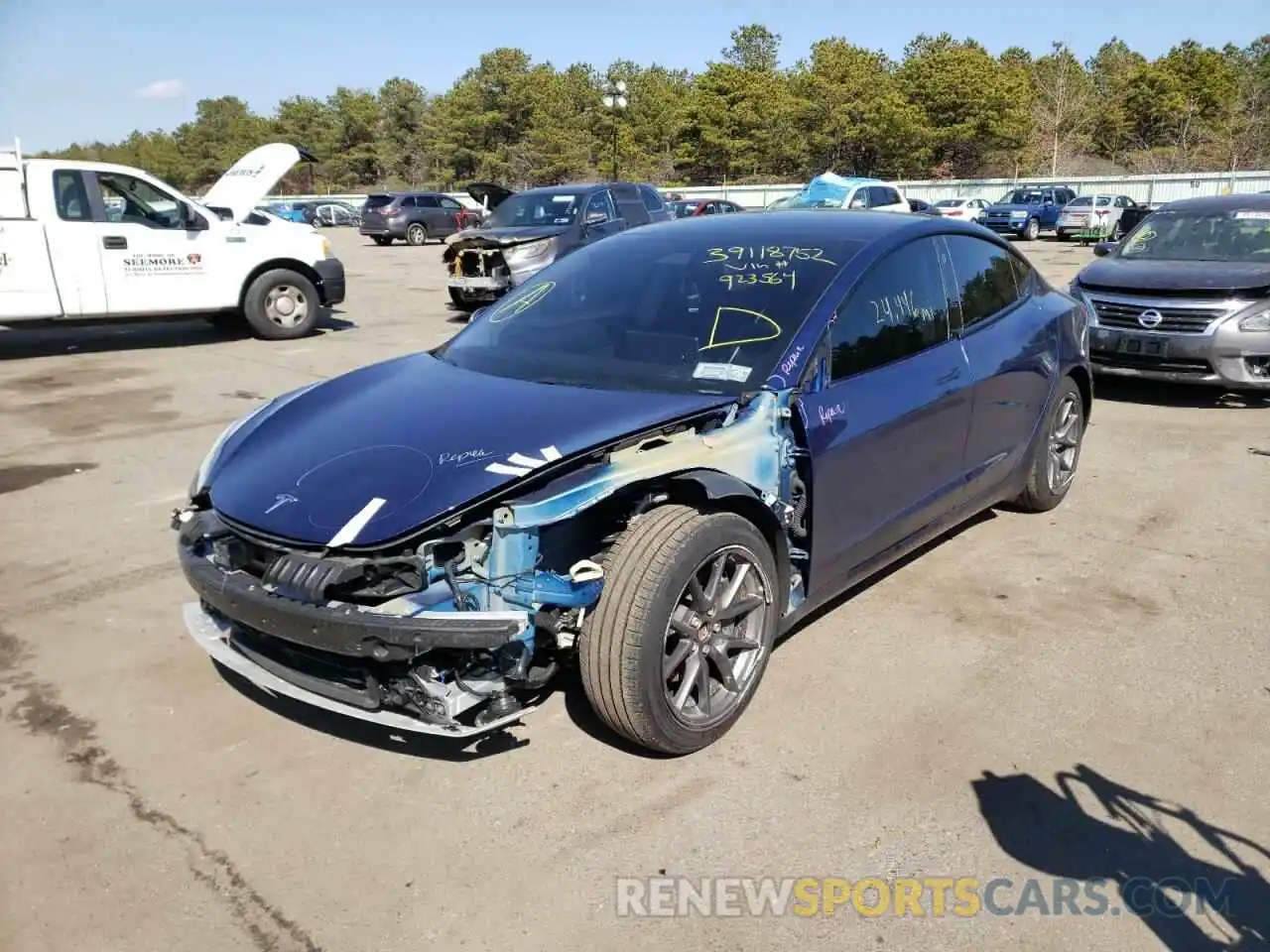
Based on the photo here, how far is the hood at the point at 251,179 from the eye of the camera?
1184 cm

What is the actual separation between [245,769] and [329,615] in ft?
2.57

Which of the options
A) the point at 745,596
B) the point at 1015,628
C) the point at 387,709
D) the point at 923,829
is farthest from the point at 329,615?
the point at 1015,628

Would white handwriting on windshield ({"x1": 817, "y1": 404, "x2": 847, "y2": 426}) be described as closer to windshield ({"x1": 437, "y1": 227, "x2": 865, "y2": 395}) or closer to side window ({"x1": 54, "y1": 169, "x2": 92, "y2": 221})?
windshield ({"x1": 437, "y1": 227, "x2": 865, "y2": 395})

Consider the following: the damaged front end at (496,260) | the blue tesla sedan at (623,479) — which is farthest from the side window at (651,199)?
the blue tesla sedan at (623,479)

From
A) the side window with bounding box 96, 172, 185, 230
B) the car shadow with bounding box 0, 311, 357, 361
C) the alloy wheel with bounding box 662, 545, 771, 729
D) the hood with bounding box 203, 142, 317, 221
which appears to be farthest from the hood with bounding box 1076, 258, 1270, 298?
the side window with bounding box 96, 172, 185, 230

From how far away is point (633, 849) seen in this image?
271 centimetres

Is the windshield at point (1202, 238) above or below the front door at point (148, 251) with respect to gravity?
below

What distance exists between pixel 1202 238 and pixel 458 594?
332 inches

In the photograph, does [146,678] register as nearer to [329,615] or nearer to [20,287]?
[329,615]

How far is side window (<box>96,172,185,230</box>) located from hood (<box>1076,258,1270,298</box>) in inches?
377

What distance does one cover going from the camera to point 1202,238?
8586mm

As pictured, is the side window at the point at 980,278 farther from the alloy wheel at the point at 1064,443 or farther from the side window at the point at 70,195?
the side window at the point at 70,195

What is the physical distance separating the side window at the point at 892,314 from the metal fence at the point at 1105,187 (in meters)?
35.2

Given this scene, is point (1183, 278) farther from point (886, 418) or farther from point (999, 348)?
point (886, 418)
